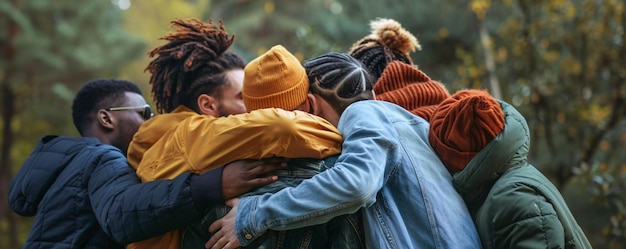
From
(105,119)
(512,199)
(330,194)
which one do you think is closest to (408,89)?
(512,199)

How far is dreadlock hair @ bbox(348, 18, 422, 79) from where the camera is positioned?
11.2 feet

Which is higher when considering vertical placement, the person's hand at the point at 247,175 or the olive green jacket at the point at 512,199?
the person's hand at the point at 247,175

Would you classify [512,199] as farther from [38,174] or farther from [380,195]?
[38,174]

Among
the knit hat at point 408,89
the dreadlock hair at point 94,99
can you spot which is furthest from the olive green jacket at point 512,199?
the dreadlock hair at point 94,99

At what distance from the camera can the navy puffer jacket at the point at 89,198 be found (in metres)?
2.73

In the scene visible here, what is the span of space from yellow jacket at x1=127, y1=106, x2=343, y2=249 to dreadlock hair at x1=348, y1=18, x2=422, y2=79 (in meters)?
0.76

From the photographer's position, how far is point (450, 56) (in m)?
12.8

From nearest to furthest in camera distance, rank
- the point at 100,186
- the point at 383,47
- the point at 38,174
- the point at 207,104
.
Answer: the point at 100,186
the point at 207,104
the point at 38,174
the point at 383,47

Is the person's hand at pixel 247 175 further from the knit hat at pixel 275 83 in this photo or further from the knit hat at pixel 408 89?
the knit hat at pixel 408 89

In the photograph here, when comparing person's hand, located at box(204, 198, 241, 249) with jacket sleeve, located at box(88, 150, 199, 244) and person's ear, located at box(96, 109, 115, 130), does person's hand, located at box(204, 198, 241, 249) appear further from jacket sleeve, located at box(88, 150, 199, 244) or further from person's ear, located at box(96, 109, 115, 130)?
person's ear, located at box(96, 109, 115, 130)

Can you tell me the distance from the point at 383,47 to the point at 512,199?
1120 mm

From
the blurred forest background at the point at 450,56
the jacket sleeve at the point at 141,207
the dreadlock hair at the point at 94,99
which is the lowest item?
the blurred forest background at the point at 450,56

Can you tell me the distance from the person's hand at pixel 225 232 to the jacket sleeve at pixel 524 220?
89 cm

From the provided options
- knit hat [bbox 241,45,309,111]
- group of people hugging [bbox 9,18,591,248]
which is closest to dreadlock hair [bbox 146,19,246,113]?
group of people hugging [bbox 9,18,591,248]
